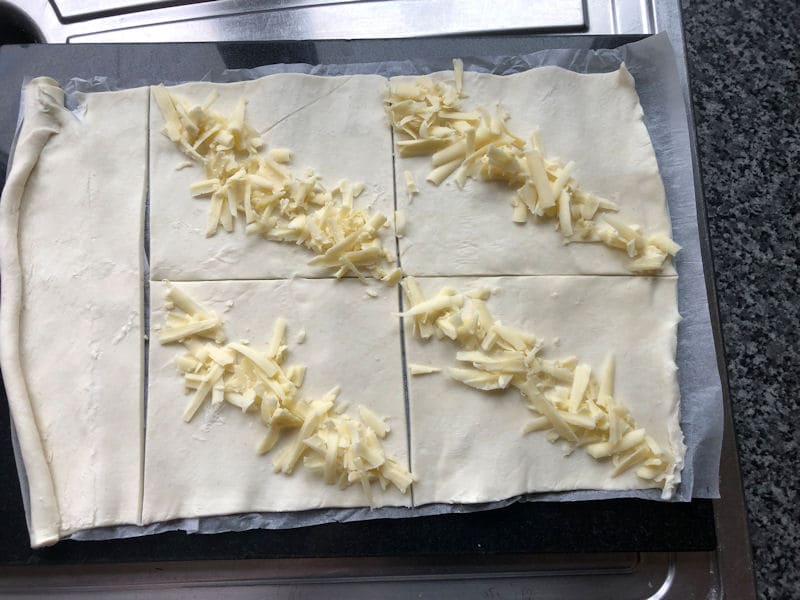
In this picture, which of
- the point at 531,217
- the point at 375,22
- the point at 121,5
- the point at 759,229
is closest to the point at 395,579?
the point at 531,217

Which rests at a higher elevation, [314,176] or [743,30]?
[743,30]

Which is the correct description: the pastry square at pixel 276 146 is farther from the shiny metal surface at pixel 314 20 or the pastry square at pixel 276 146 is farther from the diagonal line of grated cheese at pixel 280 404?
the shiny metal surface at pixel 314 20

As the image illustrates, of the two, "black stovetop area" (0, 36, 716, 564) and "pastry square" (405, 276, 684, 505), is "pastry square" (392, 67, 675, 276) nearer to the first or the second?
"pastry square" (405, 276, 684, 505)

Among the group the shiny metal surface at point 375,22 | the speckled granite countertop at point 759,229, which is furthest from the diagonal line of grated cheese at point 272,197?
the speckled granite countertop at point 759,229

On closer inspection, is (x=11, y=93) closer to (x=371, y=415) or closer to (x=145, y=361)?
(x=145, y=361)

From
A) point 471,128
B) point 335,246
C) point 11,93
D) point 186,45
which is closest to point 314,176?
point 335,246

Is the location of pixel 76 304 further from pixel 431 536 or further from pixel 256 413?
pixel 431 536
